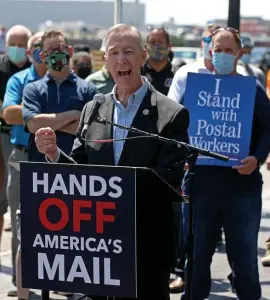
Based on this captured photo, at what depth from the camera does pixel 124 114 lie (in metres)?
4.85

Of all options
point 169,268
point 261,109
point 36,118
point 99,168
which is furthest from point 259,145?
point 99,168

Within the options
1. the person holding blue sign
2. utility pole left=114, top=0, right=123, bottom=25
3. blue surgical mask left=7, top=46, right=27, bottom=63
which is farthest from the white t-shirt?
blue surgical mask left=7, top=46, right=27, bottom=63

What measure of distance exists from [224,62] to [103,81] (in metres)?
2.80

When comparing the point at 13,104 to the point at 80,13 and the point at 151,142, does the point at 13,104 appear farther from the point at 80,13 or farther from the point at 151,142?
the point at 80,13

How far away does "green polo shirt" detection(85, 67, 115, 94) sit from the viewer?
9.04 meters

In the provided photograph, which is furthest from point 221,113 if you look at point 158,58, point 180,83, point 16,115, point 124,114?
point 158,58

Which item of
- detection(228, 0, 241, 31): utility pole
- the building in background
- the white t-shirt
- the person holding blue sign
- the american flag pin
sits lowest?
the building in background

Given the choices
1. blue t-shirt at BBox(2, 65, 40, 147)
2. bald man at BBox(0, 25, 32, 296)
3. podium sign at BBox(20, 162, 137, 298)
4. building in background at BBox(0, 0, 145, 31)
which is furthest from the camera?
building in background at BBox(0, 0, 145, 31)

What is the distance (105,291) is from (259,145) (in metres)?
2.57

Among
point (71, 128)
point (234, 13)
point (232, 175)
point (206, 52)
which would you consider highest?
point (234, 13)

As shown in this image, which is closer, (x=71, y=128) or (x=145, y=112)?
(x=145, y=112)

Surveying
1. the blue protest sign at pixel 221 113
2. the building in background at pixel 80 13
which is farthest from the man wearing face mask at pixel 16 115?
the building in background at pixel 80 13

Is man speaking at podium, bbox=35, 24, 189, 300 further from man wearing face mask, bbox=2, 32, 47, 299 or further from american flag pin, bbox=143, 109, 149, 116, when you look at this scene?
man wearing face mask, bbox=2, 32, 47, 299

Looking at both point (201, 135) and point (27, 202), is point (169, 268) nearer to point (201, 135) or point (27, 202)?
point (27, 202)
